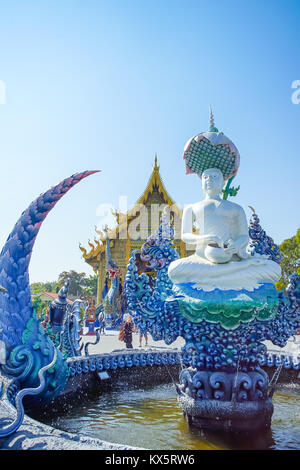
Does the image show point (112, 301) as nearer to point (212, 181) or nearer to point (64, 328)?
point (64, 328)

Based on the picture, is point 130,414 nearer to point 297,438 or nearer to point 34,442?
point 297,438

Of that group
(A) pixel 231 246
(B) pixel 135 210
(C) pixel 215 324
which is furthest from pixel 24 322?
(B) pixel 135 210

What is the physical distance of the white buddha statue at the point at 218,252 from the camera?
14.7 ft

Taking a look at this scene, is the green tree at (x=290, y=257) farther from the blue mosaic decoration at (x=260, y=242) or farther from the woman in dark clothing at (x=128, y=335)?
the blue mosaic decoration at (x=260, y=242)

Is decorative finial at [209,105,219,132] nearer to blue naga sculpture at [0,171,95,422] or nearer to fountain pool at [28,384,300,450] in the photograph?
blue naga sculpture at [0,171,95,422]

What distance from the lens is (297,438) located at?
4137mm

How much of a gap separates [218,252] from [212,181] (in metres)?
1.06

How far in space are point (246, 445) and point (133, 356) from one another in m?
2.92

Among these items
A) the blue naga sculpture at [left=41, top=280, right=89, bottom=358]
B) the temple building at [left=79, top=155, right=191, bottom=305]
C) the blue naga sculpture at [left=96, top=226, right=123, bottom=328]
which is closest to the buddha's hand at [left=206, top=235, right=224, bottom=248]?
the blue naga sculpture at [left=41, top=280, right=89, bottom=358]

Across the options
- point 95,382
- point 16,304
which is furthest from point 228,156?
point 95,382

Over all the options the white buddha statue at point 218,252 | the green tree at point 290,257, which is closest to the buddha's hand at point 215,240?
the white buddha statue at point 218,252

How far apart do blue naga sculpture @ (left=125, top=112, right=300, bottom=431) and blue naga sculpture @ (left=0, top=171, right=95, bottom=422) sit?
4.07 ft

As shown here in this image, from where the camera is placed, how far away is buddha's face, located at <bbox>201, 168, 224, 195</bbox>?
5.13 meters

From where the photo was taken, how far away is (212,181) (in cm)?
513
